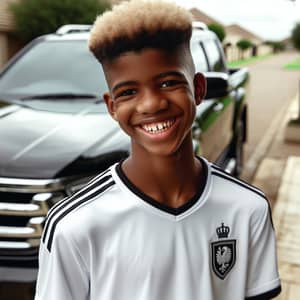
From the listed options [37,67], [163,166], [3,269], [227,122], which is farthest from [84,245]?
[227,122]

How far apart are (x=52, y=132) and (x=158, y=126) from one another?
1527 mm

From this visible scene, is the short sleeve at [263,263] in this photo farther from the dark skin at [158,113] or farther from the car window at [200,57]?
the car window at [200,57]

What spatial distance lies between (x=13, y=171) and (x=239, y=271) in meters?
1.27

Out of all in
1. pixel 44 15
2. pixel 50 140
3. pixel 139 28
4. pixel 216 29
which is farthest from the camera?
pixel 44 15

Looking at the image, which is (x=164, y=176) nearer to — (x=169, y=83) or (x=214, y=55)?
(x=169, y=83)

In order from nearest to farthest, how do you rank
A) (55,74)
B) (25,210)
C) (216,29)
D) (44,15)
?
(25,210) → (55,74) → (216,29) → (44,15)

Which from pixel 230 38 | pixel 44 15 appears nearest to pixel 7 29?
pixel 44 15

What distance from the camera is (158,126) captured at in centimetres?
99

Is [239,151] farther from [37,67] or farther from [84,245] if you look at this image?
[84,245]

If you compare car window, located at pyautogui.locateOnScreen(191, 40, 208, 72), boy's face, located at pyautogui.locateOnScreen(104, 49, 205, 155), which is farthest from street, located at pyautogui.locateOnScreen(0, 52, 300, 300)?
car window, located at pyautogui.locateOnScreen(191, 40, 208, 72)

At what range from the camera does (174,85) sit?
3.23ft

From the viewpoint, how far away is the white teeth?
0.99 meters

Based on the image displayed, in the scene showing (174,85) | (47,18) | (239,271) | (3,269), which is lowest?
(47,18)

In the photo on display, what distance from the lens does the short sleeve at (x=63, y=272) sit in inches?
40.7
